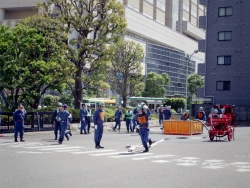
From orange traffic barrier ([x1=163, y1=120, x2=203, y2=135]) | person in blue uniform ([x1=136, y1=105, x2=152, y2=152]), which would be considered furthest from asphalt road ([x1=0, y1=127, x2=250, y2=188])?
orange traffic barrier ([x1=163, y1=120, x2=203, y2=135])

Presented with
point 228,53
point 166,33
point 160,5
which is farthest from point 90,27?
point 160,5

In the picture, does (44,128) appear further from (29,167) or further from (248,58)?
(248,58)

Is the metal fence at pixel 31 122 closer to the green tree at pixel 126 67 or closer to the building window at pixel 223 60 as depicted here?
the green tree at pixel 126 67

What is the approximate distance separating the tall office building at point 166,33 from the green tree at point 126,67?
29.1 m

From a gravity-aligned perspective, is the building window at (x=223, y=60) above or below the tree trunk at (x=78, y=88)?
above

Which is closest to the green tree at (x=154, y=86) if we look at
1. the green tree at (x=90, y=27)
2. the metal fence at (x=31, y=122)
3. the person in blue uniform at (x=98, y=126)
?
the green tree at (x=90, y=27)

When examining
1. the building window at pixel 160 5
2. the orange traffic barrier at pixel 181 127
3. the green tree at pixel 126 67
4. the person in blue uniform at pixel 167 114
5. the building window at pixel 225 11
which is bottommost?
the orange traffic barrier at pixel 181 127

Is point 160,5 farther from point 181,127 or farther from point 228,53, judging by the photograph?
point 181,127

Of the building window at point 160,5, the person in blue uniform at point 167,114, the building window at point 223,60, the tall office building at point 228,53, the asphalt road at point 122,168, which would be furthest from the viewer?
the building window at point 160,5

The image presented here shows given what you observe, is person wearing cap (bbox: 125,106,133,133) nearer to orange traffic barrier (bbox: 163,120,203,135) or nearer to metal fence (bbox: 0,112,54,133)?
orange traffic barrier (bbox: 163,120,203,135)

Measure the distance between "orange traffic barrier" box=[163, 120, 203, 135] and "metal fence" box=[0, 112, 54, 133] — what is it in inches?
322

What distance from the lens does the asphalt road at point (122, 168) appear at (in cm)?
1007

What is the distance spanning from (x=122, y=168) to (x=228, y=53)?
44966mm

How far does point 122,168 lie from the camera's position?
12.5 m
